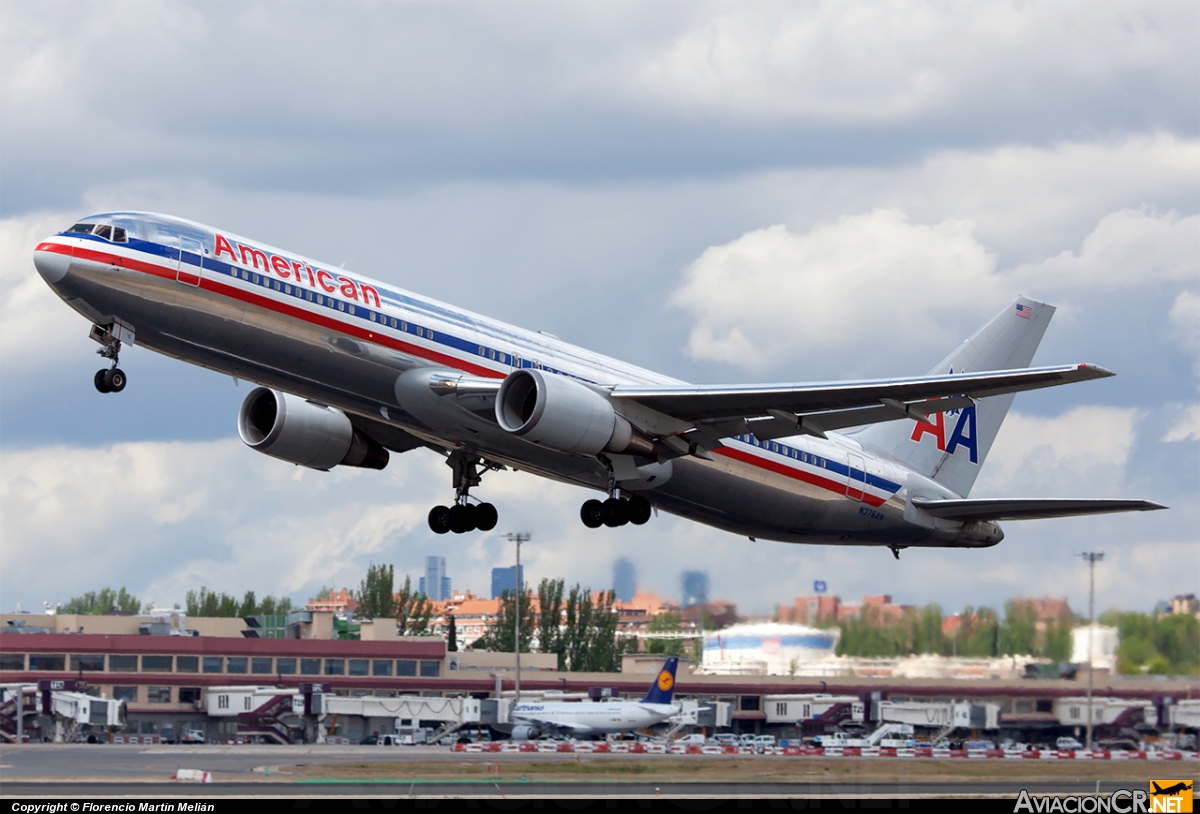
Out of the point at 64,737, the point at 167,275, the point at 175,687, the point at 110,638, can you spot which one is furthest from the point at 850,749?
the point at 110,638

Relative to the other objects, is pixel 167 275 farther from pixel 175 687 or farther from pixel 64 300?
pixel 175 687

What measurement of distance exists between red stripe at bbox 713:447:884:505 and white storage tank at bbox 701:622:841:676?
155 inches

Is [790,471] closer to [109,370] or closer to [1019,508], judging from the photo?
[1019,508]

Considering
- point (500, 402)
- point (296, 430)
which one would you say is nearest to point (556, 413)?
point (500, 402)

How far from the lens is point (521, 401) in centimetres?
3447

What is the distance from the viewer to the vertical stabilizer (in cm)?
4444

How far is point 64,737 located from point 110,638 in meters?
15.7

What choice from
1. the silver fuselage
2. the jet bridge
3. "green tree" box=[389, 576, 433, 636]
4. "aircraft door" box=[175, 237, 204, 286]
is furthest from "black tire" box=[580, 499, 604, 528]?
"green tree" box=[389, 576, 433, 636]

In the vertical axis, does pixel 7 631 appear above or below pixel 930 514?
below

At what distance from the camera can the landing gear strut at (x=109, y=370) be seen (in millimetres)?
32125

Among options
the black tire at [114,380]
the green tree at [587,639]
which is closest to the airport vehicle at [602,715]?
the green tree at [587,639]

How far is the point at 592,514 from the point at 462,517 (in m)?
4.90

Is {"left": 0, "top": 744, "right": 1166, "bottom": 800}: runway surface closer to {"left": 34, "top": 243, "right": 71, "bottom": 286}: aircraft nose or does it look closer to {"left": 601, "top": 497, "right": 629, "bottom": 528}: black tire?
{"left": 601, "top": 497, "right": 629, "bottom": 528}: black tire

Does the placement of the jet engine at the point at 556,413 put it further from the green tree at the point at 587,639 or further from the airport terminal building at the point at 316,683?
the green tree at the point at 587,639
